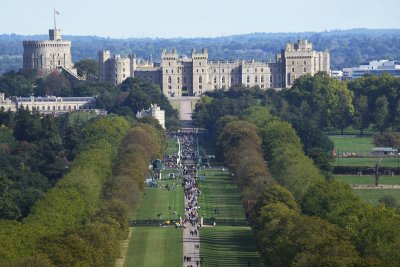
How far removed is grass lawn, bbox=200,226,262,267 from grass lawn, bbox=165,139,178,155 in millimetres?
44894

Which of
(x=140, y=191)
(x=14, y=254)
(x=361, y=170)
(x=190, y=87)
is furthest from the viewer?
(x=190, y=87)

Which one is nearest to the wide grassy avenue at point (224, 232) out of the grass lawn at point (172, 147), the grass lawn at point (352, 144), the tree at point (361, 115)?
the grass lawn at point (172, 147)

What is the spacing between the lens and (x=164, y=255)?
6975 centimetres

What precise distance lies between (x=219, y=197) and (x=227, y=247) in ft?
69.7

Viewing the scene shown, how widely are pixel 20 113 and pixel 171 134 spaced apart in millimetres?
25102

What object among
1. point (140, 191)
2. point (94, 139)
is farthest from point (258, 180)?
point (94, 139)

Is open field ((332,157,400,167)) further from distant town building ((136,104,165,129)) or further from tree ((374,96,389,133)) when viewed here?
distant town building ((136,104,165,129))

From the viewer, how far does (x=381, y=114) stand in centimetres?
14112

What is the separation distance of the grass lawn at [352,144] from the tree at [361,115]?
10.2 ft

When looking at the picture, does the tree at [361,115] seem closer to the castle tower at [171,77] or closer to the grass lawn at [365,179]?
the grass lawn at [365,179]

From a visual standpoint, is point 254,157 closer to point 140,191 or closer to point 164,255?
point 140,191

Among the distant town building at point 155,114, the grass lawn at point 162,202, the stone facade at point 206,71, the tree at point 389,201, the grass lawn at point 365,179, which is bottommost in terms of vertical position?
the grass lawn at point 162,202

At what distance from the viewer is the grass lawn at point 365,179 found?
9981 centimetres

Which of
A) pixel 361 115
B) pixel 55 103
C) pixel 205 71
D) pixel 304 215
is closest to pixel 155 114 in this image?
pixel 361 115
